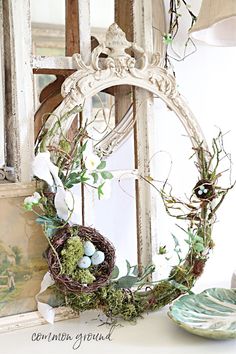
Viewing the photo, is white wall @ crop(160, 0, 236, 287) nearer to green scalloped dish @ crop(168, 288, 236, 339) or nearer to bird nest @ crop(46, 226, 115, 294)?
green scalloped dish @ crop(168, 288, 236, 339)

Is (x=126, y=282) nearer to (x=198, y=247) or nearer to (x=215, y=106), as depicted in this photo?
(x=198, y=247)

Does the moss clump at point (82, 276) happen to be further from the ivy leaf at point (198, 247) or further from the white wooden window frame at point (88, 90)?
the ivy leaf at point (198, 247)

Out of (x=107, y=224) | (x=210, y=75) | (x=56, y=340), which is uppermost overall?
(x=210, y=75)

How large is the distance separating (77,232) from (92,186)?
0.31 ft

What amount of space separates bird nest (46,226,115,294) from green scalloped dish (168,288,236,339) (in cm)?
15

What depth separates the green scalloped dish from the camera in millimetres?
954

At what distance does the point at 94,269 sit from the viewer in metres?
1.01

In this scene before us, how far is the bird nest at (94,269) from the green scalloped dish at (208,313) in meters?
0.15

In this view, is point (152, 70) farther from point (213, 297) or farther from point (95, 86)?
point (213, 297)

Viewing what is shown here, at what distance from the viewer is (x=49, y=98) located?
A: 107cm

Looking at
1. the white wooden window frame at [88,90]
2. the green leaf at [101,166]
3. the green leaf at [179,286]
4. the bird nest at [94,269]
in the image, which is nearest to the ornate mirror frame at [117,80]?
the white wooden window frame at [88,90]

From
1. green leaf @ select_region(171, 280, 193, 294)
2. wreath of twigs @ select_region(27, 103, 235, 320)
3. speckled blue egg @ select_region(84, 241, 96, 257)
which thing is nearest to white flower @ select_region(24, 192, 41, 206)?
wreath of twigs @ select_region(27, 103, 235, 320)

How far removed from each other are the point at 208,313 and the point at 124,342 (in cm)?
19

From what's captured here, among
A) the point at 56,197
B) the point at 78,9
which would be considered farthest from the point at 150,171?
the point at 78,9
